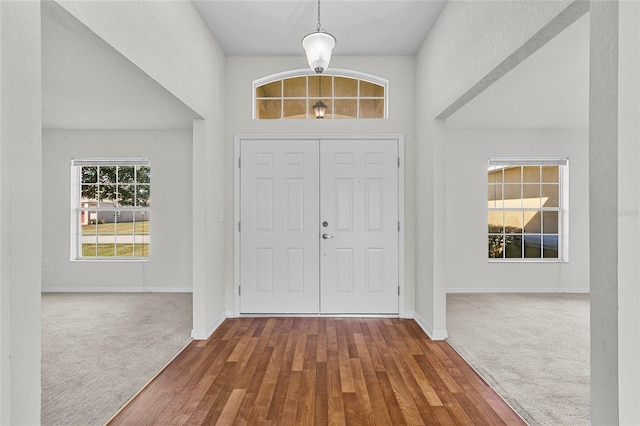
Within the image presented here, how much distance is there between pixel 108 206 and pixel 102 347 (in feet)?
11.0

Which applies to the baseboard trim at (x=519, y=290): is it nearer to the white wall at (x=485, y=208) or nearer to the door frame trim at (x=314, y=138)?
the white wall at (x=485, y=208)

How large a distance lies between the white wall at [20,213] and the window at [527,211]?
5984mm

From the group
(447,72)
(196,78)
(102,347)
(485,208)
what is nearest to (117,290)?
(102,347)

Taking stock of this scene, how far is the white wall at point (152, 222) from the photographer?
576 cm

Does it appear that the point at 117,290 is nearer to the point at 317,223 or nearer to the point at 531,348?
the point at 317,223

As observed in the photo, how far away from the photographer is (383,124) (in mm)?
4309

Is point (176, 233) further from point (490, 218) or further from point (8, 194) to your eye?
point (490, 218)

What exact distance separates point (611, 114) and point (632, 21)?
317 mm

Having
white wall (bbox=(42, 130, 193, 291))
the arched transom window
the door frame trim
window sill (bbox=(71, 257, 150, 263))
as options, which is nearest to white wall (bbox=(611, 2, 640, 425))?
the door frame trim

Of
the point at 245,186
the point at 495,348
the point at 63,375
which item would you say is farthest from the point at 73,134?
the point at 495,348

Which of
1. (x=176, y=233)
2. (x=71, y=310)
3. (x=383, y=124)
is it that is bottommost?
(x=71, y=310)

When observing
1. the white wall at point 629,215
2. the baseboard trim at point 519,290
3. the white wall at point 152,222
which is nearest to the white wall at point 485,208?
the baseboard trim at point 519,290

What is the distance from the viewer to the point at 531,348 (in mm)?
3359

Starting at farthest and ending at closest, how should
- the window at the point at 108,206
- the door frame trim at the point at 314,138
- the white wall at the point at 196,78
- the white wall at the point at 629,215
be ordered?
the window at the point at 108,206
the door frame trim at the point at 314,138
the white wall at the point at 196,78
the white wall at the point at 629,215
